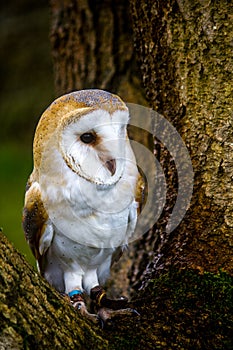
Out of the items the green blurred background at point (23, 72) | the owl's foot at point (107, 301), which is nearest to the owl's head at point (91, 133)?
the owl's foot at point (107, 301)

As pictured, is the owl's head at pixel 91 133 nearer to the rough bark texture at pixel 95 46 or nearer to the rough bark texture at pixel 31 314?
the rough bark texture at pixel 31 314

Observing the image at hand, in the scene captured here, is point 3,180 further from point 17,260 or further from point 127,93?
point 17,260

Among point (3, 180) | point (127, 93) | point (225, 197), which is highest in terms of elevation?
point (225, 197)

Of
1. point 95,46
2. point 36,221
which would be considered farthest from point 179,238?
point 95,46

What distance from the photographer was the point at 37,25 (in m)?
10.1

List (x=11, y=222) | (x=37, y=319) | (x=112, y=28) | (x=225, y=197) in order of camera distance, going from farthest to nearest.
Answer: (x=11, y=222)
(x=112, y=28)
(x=225, y=197)
(x=37, y=319)

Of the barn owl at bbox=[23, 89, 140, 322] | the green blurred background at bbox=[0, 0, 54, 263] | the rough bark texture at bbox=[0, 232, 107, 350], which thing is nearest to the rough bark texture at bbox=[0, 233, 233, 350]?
the rough bark texture at bbox=[0, 232, 107, 350]

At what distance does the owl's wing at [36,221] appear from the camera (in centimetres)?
285

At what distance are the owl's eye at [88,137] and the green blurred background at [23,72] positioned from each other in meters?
6.88

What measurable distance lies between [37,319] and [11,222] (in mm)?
5163

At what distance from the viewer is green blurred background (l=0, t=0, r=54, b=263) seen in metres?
9.89

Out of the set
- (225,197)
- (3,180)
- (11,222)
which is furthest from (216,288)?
(3,180)

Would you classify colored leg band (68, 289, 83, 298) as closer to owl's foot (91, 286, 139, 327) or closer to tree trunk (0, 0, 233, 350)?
owl's foot (91, 286, 139, 327)

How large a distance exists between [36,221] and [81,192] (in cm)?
32
